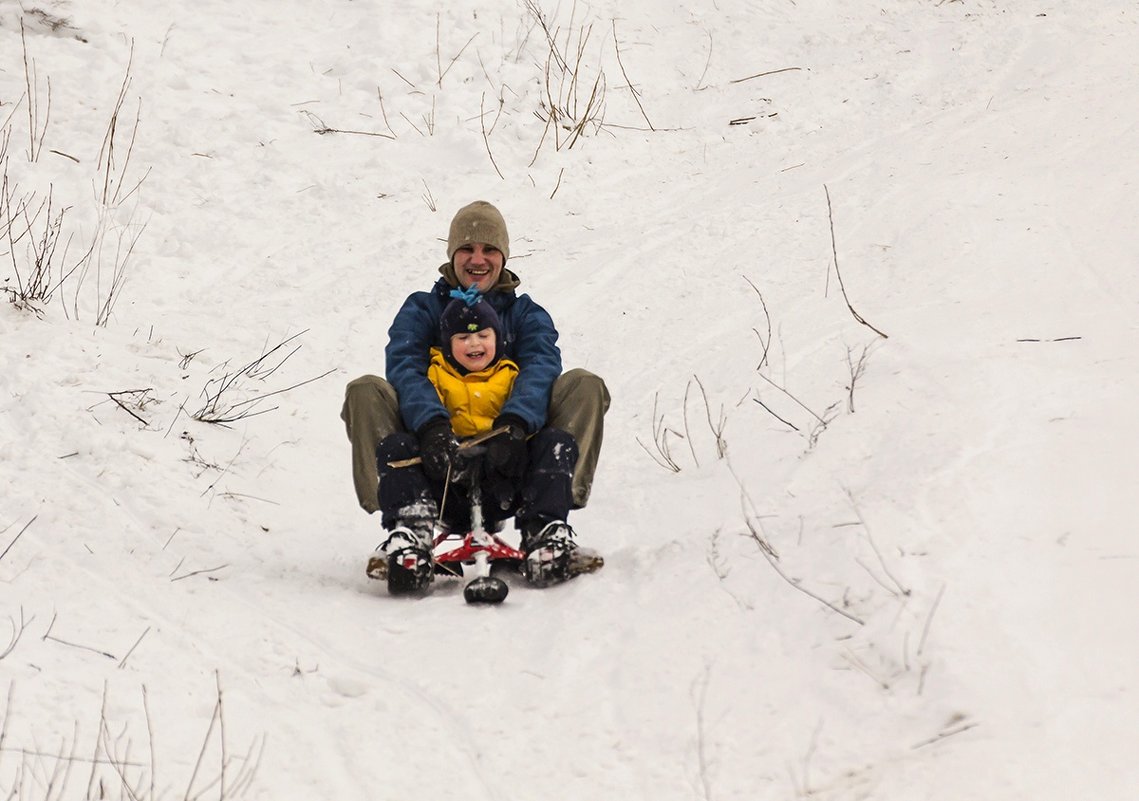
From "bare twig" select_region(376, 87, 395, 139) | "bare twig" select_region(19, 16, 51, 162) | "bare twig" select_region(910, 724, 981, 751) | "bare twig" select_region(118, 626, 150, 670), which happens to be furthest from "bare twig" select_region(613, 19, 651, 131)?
"bare twig" select_region(910, 724, 981, 751)

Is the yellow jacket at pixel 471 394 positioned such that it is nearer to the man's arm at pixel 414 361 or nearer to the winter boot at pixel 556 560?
the man's arm at pixel 414 361

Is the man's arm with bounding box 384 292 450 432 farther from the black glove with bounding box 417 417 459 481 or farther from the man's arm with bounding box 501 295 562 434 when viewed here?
the man's arm with bounding box 501 295 562 434

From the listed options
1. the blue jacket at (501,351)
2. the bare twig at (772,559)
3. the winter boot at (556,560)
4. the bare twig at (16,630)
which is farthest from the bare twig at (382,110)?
the bare twig at (16,630)

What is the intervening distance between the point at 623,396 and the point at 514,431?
1.82m

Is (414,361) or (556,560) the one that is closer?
(556,560)

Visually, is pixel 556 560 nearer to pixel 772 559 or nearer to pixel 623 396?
pixel 772 559

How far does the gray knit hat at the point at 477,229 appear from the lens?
172 inches

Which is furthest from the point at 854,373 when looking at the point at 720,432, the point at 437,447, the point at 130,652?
the point at 130,652

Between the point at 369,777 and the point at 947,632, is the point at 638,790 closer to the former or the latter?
the point at 369,777

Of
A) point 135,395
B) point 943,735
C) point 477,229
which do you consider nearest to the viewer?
point 943,735

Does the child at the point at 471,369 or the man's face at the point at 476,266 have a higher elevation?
the man's face at the point at 476,266

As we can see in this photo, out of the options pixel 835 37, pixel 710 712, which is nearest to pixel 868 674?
pixel 710 712

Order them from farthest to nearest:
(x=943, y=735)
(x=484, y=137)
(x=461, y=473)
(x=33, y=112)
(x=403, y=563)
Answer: (x=484, y=137) → (x=33, y=112) → (x=461, y=473) → (x=403, y=563) → (x=943, y=735)

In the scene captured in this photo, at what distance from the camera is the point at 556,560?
3.65 meters
